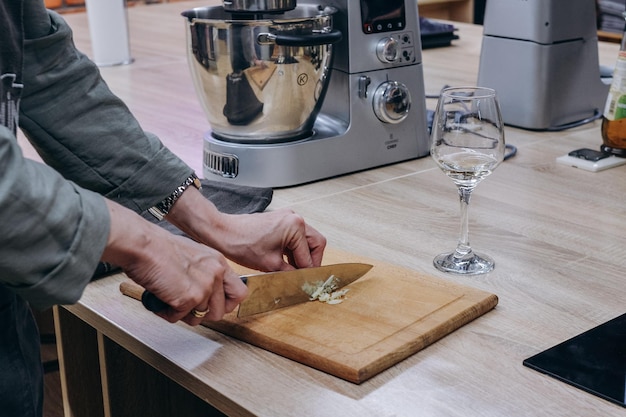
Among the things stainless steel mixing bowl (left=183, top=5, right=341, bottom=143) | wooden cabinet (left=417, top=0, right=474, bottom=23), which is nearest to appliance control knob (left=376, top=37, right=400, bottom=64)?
stainless steel mixing bowl (left=183, top=5, right=341, bottom=143)

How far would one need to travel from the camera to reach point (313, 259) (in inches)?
40.6

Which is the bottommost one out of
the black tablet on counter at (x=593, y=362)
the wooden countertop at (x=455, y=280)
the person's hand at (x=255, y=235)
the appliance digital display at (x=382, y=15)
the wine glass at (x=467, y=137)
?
the wooden countertop at (x=455, y=280)

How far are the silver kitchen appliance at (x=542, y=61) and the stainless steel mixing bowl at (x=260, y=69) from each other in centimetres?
45

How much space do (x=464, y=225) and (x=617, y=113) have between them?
54cm

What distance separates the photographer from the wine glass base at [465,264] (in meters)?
1.04

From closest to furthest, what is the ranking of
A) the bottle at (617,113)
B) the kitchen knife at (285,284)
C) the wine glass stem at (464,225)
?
the kitchen knife at (285,284) < the wine glass stem at (464,225) < the bottle at (617,113)

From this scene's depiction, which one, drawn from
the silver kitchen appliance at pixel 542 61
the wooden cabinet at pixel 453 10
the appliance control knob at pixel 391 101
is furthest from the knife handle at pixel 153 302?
the wooden cabinet at pixel 453 10

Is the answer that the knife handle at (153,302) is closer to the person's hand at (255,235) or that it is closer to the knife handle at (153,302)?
the knife handle at (153,302)

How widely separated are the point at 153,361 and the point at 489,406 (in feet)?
1.13

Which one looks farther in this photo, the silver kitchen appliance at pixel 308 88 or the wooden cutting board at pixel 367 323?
the silver kitchen appliance at pixel 308 88

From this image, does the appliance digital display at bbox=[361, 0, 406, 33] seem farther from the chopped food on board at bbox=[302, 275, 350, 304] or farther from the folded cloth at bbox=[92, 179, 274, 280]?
the chopped food on board at bbox=[302, 275, 350, 304]

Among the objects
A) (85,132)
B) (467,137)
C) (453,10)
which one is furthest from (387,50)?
(453,10)

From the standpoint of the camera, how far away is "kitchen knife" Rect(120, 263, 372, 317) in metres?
0.89

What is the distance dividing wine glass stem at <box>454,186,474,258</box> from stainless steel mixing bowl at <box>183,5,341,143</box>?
14.6 inches
